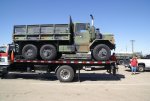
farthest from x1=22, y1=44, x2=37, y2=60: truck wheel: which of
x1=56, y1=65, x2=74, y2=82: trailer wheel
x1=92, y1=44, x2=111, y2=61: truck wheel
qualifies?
x1=92, y1=44, x2=111, y2=61: truck wheel

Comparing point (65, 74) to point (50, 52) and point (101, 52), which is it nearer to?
point (50, 52)

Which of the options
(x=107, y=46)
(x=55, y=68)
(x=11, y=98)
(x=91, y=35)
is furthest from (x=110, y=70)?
(x=11, y=98)

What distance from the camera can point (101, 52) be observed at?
48.8ft

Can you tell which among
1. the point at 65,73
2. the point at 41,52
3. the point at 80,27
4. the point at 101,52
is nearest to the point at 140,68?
the point at 101,52

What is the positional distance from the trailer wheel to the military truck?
42.6 inches

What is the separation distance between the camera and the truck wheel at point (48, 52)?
50.3 feet

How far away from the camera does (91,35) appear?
50.6ft

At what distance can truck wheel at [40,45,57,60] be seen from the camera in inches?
603

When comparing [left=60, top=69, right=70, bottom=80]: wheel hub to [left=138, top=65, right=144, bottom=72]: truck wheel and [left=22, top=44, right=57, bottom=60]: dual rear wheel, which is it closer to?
[left=22, top=44, right=57, bottom=60]: dual rear wheel

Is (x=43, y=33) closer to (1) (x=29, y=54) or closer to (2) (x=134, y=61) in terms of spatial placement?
(1) (x=29, y=54)

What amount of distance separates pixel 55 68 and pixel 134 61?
8.50 meters

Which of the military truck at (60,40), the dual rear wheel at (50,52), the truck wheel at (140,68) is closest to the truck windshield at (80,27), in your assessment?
the military truck at (60,40)

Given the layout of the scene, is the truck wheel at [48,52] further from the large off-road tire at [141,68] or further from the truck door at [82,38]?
the large off-road tire at [141,68]

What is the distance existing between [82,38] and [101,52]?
5.19 feet
